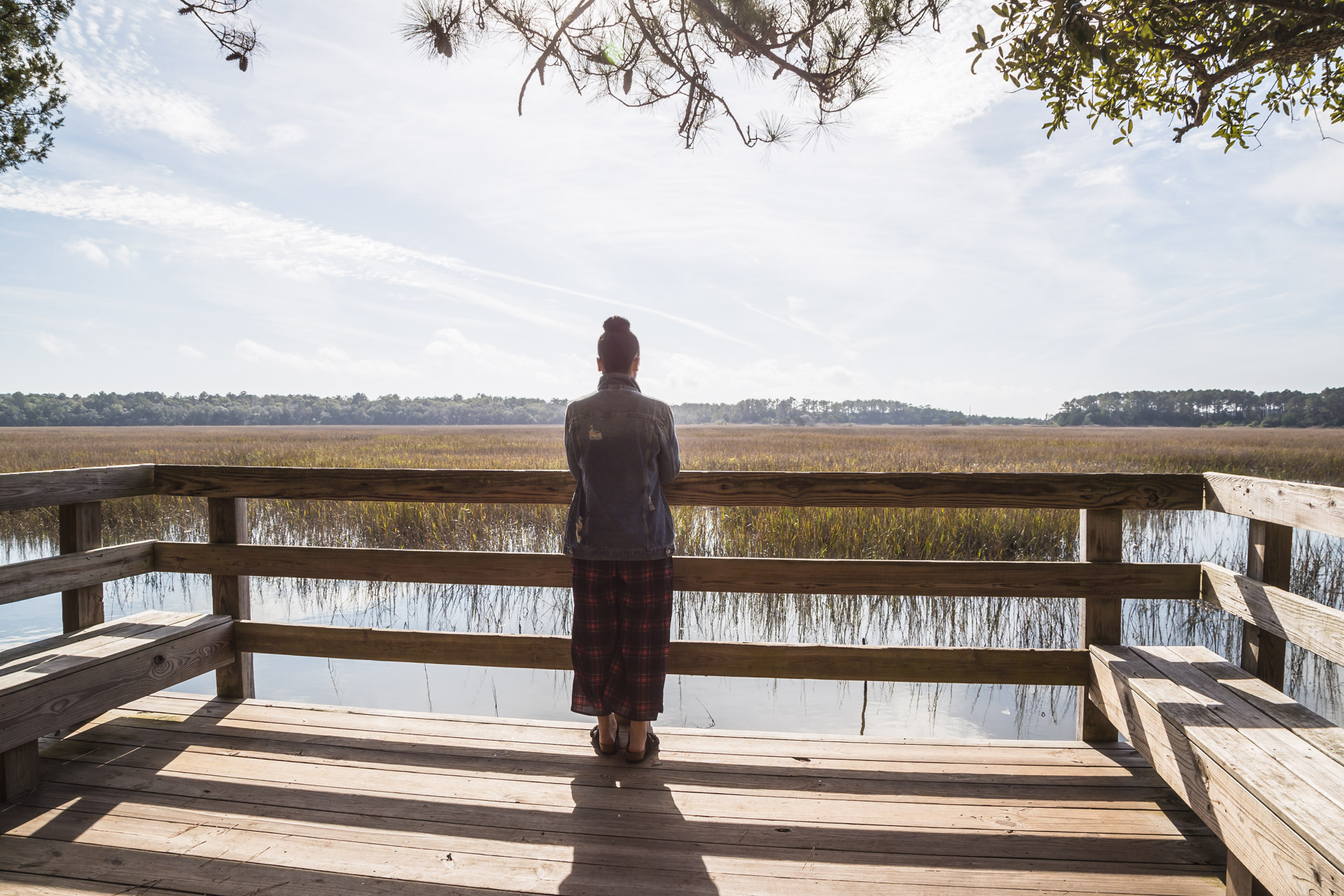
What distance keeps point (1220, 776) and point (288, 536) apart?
1063cm

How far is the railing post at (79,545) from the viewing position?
3195 millimetres

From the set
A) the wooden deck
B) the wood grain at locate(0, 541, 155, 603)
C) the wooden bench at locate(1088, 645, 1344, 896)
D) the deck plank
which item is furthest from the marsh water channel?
the wood grain at locate(0, 541, 155, 603)

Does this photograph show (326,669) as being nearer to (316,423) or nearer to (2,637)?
(2,637)

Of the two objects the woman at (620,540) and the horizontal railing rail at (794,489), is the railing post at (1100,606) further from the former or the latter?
the woman at (620,540)

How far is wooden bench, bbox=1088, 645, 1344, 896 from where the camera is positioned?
5.16ft

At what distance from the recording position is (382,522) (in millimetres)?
9703

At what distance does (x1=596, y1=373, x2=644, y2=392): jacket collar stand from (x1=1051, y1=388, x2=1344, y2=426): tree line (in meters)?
82.5

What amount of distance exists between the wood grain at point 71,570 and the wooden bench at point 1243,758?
13.1 feet

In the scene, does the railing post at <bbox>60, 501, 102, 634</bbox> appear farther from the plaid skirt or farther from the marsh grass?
the marsh grass

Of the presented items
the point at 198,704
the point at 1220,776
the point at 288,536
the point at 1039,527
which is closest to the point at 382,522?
the point at 288,536

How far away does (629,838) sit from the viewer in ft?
7.45

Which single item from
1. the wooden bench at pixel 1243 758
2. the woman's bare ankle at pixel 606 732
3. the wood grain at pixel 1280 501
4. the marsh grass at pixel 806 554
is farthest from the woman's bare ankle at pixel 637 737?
the marsh grass at pixel 806 554

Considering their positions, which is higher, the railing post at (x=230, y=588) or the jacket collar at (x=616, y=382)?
the jacket collar at (x=616, y=382)

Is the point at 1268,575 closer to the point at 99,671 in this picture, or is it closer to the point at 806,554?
the point at 99,671
